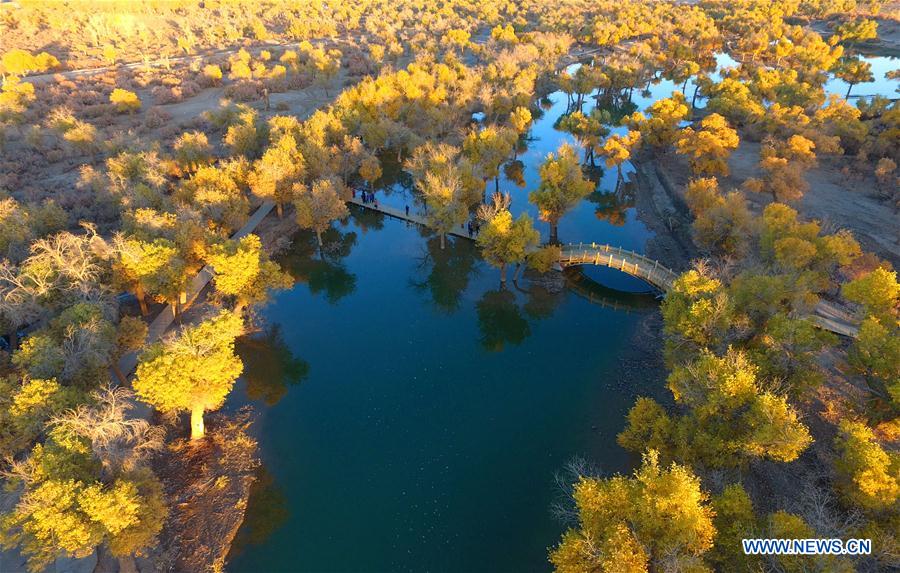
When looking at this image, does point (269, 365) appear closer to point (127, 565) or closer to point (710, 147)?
point (127, 565)

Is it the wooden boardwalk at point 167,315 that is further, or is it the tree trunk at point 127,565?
the wooden boardwalk at point 167,315

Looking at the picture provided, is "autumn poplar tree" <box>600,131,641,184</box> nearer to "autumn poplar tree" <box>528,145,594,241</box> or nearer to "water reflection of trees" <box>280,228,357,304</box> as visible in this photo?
"autumn poplar tree" <box>528,145,594,241</box>

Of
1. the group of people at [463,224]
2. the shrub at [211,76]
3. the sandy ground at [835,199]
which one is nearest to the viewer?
the sandy ground at [835,199]

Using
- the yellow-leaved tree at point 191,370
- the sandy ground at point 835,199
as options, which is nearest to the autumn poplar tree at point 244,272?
the yellow-leaved tree at point 191,370

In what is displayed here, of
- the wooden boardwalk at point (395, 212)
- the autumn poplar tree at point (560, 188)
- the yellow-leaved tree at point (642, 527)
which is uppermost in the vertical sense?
the autumn poplar tree at point (560, 188)

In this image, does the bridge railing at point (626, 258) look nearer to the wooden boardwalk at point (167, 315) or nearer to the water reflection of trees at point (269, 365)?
the water reflection of trees at point (269, 365)

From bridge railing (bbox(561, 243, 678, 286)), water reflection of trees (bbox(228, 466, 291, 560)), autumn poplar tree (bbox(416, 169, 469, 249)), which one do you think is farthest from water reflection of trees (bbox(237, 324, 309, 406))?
bridge railing (bbox(561, 243, 678, 286))

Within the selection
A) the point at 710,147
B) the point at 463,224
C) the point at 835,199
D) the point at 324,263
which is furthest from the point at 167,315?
the point at 835,199
